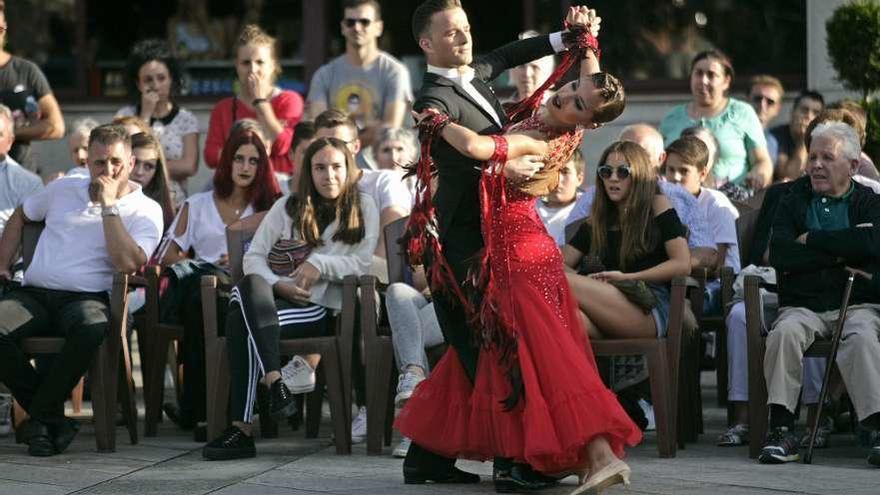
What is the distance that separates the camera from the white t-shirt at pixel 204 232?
28.6ft

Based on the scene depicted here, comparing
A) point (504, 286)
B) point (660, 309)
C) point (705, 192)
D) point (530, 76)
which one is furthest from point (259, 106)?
point (504, 286)

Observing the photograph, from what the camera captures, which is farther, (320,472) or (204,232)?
(204,232)

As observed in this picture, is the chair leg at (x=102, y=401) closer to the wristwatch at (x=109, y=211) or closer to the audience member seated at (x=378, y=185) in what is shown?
the wristwatch at (x=109, y=211)

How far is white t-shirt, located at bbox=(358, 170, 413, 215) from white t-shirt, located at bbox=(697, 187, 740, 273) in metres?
1.50

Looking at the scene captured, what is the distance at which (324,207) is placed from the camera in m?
8.15

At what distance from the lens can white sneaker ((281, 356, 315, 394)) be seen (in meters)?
7.74

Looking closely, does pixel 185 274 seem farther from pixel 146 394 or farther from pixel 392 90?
pixel 392 90

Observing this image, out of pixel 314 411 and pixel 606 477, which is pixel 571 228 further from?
pixel 606 477

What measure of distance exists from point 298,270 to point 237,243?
0.47m

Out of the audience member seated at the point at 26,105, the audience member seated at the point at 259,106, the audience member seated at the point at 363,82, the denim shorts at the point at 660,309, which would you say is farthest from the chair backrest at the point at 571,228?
the audience member seated at the point at 26,105

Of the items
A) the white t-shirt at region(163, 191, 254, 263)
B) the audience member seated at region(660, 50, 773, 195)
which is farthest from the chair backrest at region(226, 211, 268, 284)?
the audience member seated at region(660, 50, 773, 195)

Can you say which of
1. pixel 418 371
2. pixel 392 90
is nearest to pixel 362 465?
pixel 418 371

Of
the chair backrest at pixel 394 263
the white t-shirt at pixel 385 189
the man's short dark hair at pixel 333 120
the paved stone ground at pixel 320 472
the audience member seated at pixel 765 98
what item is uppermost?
the audience member seated at pixel 765 98

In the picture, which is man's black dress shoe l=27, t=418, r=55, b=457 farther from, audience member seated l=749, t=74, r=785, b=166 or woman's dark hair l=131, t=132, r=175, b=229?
audience member seated l=749, t=74, r=785, b=166
